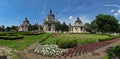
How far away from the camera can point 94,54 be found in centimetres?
2242

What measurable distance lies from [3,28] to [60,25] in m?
41.0

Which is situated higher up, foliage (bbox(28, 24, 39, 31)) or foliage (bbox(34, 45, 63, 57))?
foliage (bbox(28, 24, 39, 31))

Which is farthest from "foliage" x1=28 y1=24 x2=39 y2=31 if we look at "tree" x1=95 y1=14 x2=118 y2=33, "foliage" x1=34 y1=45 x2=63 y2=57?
"foliage" x1=34 y1=45 x2=63 y2=57

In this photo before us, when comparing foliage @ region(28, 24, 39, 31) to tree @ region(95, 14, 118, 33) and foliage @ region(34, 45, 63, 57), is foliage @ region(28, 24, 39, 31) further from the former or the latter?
foliage @ region(34, 45, 63, 57)

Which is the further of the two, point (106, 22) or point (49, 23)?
point (49, 23)

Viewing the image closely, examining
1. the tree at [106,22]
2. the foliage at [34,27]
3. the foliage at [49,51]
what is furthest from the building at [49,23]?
the foliage at [49,51]

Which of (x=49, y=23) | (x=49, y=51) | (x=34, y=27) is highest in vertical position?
(x=49, y=23)

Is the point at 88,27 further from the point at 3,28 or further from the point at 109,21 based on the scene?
the point at 3,28

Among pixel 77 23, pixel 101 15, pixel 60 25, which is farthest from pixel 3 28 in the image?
pixel 101 15

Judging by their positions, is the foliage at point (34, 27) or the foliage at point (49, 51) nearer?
the foliage at point (49, 51)

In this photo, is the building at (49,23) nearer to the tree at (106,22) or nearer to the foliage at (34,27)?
the foliage at (34,27)

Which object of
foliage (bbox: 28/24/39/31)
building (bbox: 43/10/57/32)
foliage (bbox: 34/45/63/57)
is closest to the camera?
foliage (bbox: 34/45/63/57)

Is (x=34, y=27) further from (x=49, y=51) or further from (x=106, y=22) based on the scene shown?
(x=49, y=51)

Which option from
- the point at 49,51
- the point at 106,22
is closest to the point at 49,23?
the point at 106,22
